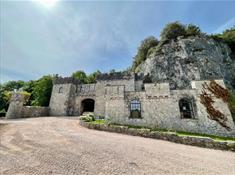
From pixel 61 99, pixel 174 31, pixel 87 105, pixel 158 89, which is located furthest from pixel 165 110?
pixel 174 31

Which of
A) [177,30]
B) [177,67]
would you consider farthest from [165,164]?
[177,30]

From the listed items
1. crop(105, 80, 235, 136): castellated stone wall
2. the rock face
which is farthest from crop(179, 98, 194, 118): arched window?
the rock face

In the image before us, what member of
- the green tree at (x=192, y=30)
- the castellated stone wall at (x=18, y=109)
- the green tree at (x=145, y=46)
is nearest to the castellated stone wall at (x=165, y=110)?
the castellated stone wall at (x=18, y=109)

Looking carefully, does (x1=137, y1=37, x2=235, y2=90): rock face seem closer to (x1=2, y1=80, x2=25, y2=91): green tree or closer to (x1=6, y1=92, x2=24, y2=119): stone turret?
(x1=6, y1=92, x2=24, y2=119): stone turret

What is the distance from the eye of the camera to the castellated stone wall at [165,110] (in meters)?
11.1

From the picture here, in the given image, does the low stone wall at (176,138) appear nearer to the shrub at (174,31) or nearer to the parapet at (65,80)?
the parapet at (65,80)

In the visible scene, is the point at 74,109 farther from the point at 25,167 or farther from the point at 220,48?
the point at 220,48

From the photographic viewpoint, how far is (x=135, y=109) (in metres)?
13.1

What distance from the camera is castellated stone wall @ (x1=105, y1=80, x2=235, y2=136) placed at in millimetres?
11117

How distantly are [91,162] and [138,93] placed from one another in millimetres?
9725

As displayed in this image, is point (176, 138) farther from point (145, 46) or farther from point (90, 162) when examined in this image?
point (145, 46)

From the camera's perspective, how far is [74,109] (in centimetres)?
2405

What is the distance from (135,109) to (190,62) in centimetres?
1549

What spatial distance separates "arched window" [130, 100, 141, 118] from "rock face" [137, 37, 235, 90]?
10.4m
